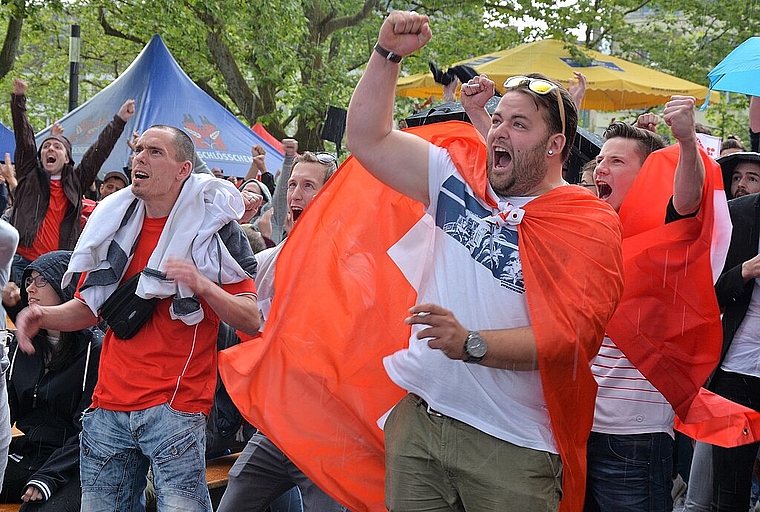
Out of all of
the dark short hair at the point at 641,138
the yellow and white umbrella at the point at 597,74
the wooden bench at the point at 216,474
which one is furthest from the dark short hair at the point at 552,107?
the yellow and white umbrella at the point at 597,74

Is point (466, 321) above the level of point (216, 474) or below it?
above

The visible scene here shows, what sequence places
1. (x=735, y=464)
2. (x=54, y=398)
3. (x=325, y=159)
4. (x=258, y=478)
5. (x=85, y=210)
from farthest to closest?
(x=85, y=210) < (x=54, y=398) < (x=325, y=159) < (x=735, y=464) < (x=258, y=478)

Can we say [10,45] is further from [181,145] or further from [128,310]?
[128,310]

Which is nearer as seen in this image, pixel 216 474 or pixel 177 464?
pixel 177 464

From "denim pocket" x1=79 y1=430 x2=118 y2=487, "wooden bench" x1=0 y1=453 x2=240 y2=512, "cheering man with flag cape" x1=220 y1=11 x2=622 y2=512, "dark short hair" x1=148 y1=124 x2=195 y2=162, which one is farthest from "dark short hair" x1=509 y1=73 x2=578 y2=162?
"wooden bench" x1=0 y1=453 x2=240 y2=512

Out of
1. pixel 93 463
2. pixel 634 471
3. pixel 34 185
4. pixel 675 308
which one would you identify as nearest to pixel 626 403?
pixel 634 471

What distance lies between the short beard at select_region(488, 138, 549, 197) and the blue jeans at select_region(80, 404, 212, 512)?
1.72 metres

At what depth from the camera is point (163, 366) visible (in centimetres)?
408

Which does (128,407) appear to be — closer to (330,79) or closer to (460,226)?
(460,226)

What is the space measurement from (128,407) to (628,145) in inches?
93.9

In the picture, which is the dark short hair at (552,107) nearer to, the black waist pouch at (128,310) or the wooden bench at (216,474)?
the black waist pouch at (128,310)

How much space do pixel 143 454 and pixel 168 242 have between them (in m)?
0.91

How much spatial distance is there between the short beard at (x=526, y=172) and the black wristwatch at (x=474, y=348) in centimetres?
59

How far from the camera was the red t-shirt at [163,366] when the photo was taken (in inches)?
159
